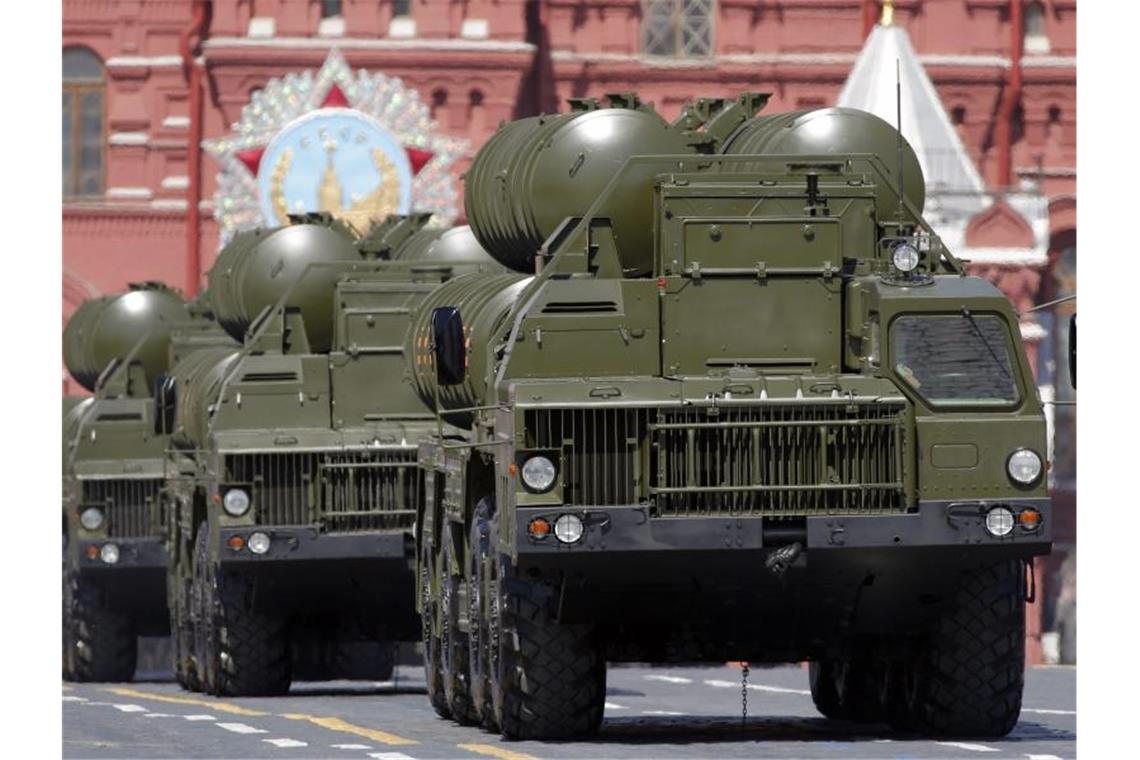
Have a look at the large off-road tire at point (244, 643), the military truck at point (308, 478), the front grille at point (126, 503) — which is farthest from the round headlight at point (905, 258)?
the front grille at point (126, 503)

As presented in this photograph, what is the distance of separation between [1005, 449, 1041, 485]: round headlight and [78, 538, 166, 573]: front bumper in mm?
16574

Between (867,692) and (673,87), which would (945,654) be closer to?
(867,692)

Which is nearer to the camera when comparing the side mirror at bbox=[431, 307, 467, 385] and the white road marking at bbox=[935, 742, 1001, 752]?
the white road marking at bbox=[935, 742, 1001, 752]

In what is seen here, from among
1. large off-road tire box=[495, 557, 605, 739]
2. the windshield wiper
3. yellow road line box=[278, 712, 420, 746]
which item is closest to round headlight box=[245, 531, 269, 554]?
yellow road line box=[278, 712, 420, 746]

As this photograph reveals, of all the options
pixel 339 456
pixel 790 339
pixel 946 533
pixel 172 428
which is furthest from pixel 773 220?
pixel 172 428

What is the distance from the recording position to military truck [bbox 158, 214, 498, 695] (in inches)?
1074

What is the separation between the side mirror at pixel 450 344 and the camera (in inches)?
797

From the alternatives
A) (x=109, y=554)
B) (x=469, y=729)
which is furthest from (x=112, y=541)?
(x=469, y=729)

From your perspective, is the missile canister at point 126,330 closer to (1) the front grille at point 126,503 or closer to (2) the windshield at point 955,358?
(1) the front grille at point 126,503

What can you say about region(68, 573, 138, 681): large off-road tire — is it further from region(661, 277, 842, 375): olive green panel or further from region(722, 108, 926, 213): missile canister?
region(661, 277, 842, 375): olive green panel

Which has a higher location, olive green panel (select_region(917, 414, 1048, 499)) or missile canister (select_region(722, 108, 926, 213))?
missile canister (select_region(722, 108, 926, 213))

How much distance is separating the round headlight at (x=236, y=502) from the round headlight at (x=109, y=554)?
7476 mm

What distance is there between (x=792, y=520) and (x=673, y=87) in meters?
40.4

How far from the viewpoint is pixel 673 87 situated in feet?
195
